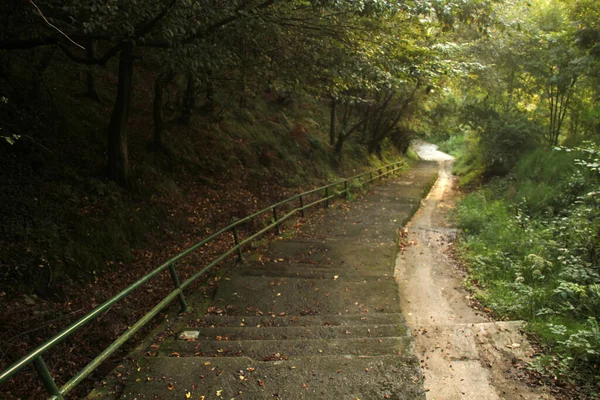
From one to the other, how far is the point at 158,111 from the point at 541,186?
36.1 ft

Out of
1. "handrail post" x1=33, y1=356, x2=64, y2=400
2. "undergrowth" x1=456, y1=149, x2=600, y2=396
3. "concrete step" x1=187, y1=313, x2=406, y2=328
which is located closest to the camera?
"handrail post" x1=33, y1=356, x2=64, y2=400

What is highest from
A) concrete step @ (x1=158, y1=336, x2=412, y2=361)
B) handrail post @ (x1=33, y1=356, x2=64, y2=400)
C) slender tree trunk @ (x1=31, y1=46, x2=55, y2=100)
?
slender tree trunk @ (x1=31, y1=46, x2=55, y2=100)

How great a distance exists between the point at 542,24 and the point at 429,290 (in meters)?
12.1

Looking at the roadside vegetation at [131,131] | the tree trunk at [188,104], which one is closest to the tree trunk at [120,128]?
the roadside vegetation at [131,131]

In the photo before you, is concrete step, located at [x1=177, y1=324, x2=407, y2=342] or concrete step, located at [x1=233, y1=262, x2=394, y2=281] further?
concrete step, located at [x1=233, y1=262, x2=394, y2=281]

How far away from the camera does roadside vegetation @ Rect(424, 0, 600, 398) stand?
4.82m

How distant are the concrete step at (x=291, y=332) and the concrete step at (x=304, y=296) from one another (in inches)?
26.0

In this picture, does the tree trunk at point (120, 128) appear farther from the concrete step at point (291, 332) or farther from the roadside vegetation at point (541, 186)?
the roadside vegetation at point (541, 186)

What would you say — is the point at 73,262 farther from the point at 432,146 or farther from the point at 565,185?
the point at 432,146

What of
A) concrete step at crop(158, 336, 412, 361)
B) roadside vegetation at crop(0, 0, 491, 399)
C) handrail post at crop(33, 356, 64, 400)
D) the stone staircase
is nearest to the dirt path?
the stone staircase

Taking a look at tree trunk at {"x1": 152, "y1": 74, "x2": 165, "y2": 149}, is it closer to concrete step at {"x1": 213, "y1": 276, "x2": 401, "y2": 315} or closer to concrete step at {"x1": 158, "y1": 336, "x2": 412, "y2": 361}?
concrete step at {"x1": 213, "y1": 276, "x2": 401, "y2": 315}

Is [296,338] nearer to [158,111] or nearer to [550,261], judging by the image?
[550,261]

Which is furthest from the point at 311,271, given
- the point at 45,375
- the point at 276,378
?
the point at 45,375

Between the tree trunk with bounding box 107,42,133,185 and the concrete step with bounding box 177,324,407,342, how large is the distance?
15.1 ft
